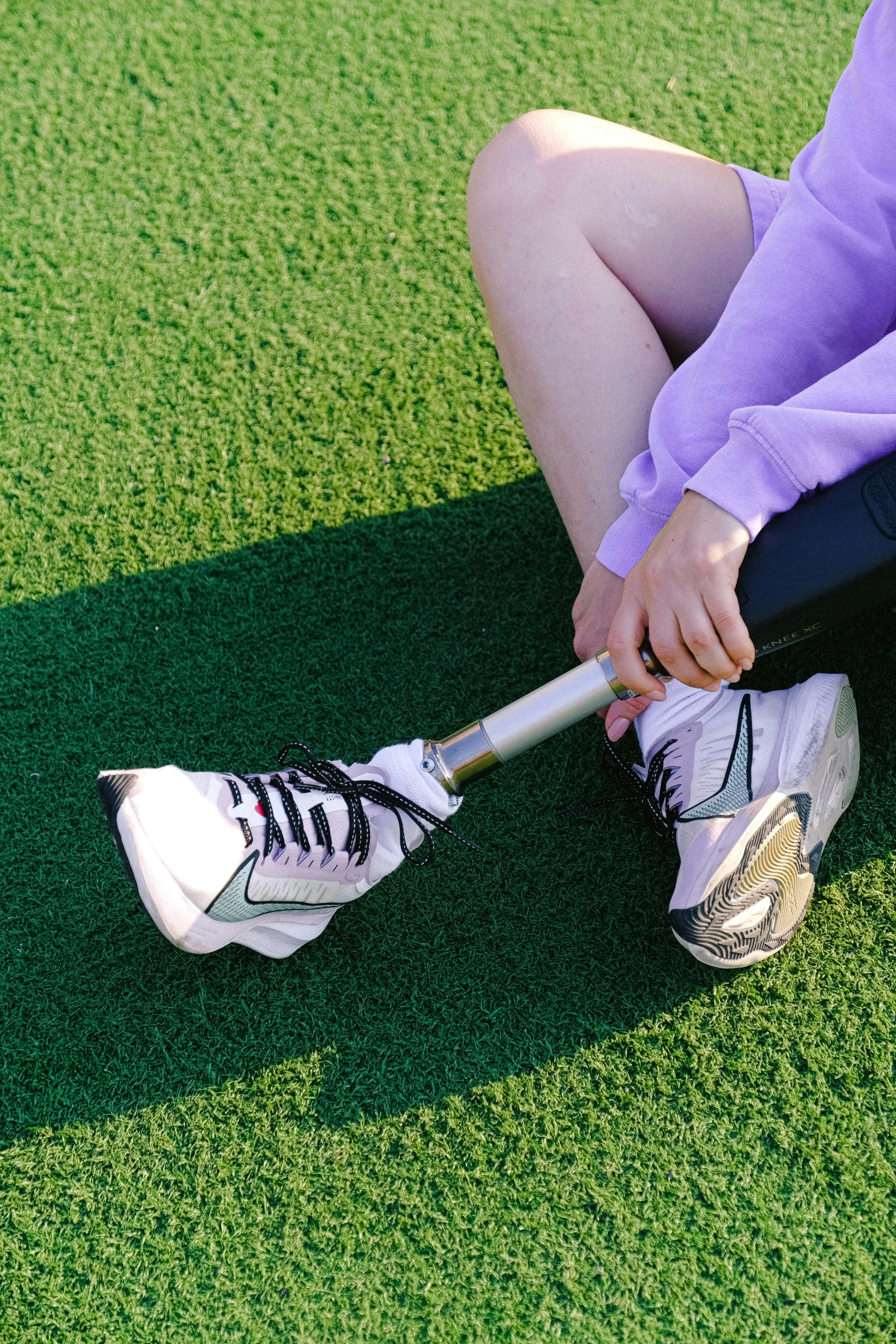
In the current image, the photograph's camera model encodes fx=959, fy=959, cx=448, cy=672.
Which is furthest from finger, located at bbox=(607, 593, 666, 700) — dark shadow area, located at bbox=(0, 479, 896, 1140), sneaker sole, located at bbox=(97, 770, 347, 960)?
sneaker sole, located at bbox=(97, 770, 347, 960)

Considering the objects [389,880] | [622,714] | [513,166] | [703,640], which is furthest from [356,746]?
[513,166]

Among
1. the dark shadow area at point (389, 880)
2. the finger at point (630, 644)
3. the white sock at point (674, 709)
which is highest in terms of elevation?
the finger at point (630, 644)

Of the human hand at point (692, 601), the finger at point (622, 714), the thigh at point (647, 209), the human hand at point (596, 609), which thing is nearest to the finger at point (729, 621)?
the human hand at point (692, 601)

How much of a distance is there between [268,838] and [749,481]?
0.67m

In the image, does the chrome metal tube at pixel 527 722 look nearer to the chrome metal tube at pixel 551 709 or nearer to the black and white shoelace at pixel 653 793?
the chrome metal tube at pixel 551 709

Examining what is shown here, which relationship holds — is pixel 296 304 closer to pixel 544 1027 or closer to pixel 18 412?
pixel 18 412

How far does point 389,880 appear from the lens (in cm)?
128

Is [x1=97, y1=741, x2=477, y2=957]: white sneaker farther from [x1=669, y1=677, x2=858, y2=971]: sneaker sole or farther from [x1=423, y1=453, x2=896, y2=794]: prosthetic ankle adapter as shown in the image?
[x1=423, y1=453, x2=896, y2=794]: prosthetic ankle adapter

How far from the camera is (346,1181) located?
3.69ft

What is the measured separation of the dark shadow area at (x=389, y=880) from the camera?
1.19 meters

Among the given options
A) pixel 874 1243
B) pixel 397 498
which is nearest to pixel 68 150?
pixel 397 498

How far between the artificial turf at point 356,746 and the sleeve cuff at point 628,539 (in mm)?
398

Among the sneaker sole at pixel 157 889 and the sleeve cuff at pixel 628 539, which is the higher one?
the sleeve cuff at pixel 628 539

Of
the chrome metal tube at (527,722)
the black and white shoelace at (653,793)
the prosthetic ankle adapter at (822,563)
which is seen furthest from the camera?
the black and white shoelace at (653,793)
